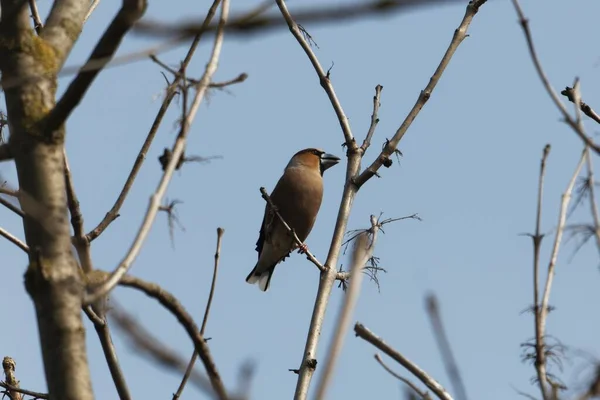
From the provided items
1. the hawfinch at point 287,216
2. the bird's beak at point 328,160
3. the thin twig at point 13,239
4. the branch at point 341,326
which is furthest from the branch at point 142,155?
the bird's beak at point 328,160

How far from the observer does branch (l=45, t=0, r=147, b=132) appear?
7.20ft

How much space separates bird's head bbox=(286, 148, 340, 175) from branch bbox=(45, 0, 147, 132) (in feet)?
25.0

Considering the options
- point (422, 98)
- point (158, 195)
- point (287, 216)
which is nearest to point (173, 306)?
point (158, 195)

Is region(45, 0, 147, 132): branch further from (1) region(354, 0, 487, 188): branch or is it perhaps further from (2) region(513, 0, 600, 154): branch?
(1) region(354, 0, 487, 188): branch

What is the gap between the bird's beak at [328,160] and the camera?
10492 millimetres

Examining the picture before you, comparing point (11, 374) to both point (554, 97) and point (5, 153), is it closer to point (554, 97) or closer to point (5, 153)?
point (5, 153)

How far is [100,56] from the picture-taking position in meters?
2.40

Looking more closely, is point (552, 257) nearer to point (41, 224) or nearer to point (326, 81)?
point (41, 224)

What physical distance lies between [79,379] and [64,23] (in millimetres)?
1310

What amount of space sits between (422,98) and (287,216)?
4.16m

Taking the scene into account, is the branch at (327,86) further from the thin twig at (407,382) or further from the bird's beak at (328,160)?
the bird's beak at (328,160)

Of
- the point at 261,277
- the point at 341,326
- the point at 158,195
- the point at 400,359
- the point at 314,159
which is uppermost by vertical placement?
the point at 314,159

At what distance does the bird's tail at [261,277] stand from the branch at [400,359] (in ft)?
25.7

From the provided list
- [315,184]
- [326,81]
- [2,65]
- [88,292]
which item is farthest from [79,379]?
[315,184]
